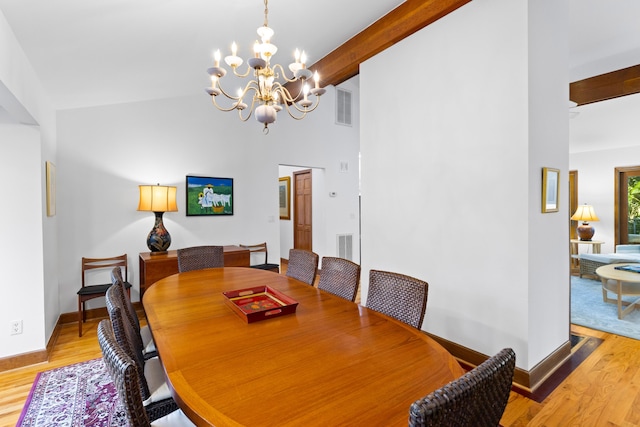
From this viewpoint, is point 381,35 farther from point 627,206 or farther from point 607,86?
point 627,206

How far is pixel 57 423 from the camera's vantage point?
1.97 metres

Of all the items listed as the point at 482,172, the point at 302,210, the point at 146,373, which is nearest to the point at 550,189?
the point at 482,172

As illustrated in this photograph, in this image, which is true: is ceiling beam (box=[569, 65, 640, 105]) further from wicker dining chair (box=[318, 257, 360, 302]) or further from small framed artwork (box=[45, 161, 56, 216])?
small framed artwork (box=[45, 161, 56, 216])

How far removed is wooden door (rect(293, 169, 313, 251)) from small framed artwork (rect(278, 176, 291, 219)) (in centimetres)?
24

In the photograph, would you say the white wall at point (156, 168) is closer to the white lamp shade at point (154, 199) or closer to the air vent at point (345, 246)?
the white lamp shade at point (154, 199)

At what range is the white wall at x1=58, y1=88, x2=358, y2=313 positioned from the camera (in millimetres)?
3561

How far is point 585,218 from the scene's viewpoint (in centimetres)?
611

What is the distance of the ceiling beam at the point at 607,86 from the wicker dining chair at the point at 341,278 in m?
4.38

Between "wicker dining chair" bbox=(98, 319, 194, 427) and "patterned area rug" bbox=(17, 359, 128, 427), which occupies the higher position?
"wicker dining chair" bbox=(98, 319, 194, 427)

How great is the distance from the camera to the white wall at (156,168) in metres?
3.56

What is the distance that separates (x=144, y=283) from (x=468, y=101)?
3.70 m

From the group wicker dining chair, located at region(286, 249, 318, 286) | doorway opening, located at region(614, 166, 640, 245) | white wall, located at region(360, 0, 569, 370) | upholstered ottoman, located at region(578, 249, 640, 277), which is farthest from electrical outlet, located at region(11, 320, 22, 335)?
doorway opening, located at region(614, 166, 640, 245)

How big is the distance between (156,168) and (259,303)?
2960 mm

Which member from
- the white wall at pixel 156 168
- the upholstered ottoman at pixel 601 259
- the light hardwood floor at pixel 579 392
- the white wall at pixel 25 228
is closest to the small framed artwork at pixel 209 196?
the white wall at pixel 156 168
